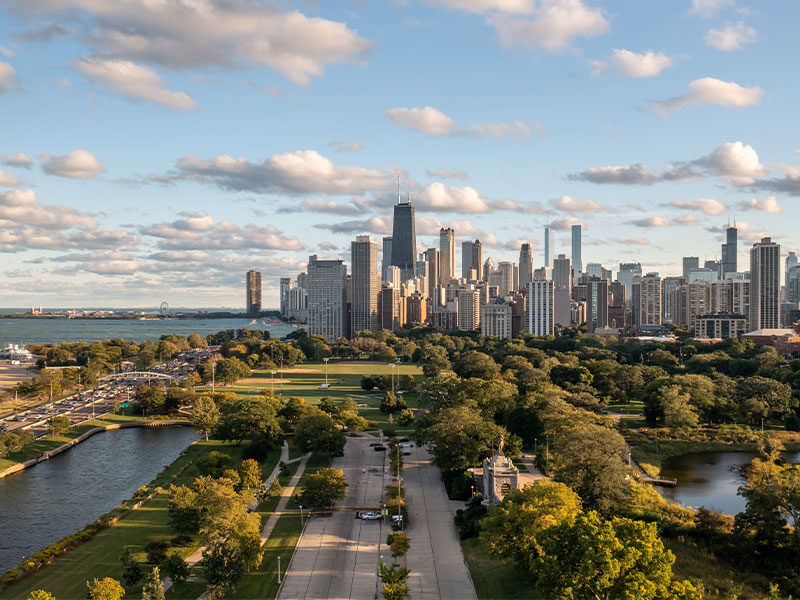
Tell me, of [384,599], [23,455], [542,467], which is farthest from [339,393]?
[384,599]

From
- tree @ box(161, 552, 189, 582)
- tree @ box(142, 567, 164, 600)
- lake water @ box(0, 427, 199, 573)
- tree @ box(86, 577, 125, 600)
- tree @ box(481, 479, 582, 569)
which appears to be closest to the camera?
tree @ box(86, 577, 125, 600)

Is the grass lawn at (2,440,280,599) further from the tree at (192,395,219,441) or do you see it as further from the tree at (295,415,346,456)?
the tree at (192,395,219,441)

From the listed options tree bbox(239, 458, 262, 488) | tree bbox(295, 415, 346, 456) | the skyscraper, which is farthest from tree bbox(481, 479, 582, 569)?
the skyscraper

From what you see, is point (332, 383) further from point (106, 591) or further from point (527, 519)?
point (106, 591)

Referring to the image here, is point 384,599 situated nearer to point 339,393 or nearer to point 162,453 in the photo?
point 162,453

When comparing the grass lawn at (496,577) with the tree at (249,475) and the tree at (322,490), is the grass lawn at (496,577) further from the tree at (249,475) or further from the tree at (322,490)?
the tree at (249,475)
